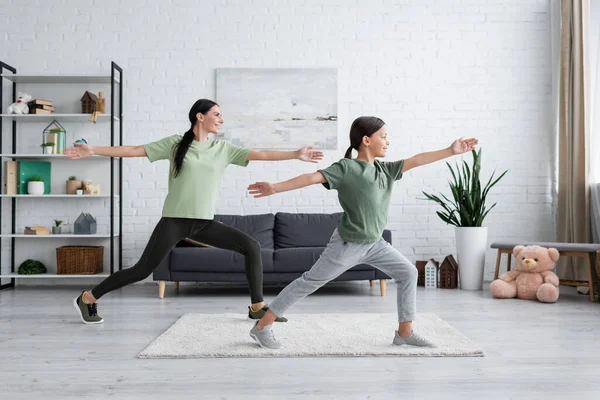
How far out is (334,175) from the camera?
272 cm

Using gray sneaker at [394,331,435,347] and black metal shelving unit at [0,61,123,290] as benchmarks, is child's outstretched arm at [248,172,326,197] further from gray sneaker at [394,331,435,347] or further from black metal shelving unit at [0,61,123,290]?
black metal shelving unit at [0,61,123,290]

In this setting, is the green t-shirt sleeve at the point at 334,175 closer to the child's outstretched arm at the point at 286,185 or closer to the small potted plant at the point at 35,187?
the child's outstretched arm at the point at 286,185

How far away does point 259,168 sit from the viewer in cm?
576

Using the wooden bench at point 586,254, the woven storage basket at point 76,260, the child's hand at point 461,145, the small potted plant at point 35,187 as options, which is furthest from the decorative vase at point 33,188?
the wooden bench at point 586,254

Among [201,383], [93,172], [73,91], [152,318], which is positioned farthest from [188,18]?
[201,383]

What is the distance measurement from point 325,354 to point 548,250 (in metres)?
2.63

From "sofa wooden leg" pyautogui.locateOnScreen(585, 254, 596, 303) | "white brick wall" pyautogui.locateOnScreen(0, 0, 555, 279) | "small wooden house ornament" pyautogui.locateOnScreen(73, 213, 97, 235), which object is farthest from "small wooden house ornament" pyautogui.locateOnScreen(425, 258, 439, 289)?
"small wooden house ornament" pyautogui.locateOnScreen(73, 213, 97, 235)

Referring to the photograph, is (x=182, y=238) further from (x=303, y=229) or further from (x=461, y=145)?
(x=303, y=229)

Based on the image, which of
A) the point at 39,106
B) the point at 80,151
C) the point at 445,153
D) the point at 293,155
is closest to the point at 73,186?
the point at 39,106

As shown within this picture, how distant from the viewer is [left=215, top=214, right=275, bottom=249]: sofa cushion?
5297 mm

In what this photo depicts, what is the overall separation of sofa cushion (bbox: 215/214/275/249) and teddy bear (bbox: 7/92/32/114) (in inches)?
74.3

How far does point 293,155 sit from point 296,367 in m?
0.99

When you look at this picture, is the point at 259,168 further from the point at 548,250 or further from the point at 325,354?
the point at 325,354

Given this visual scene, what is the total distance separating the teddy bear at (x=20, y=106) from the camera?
17.5 feet
